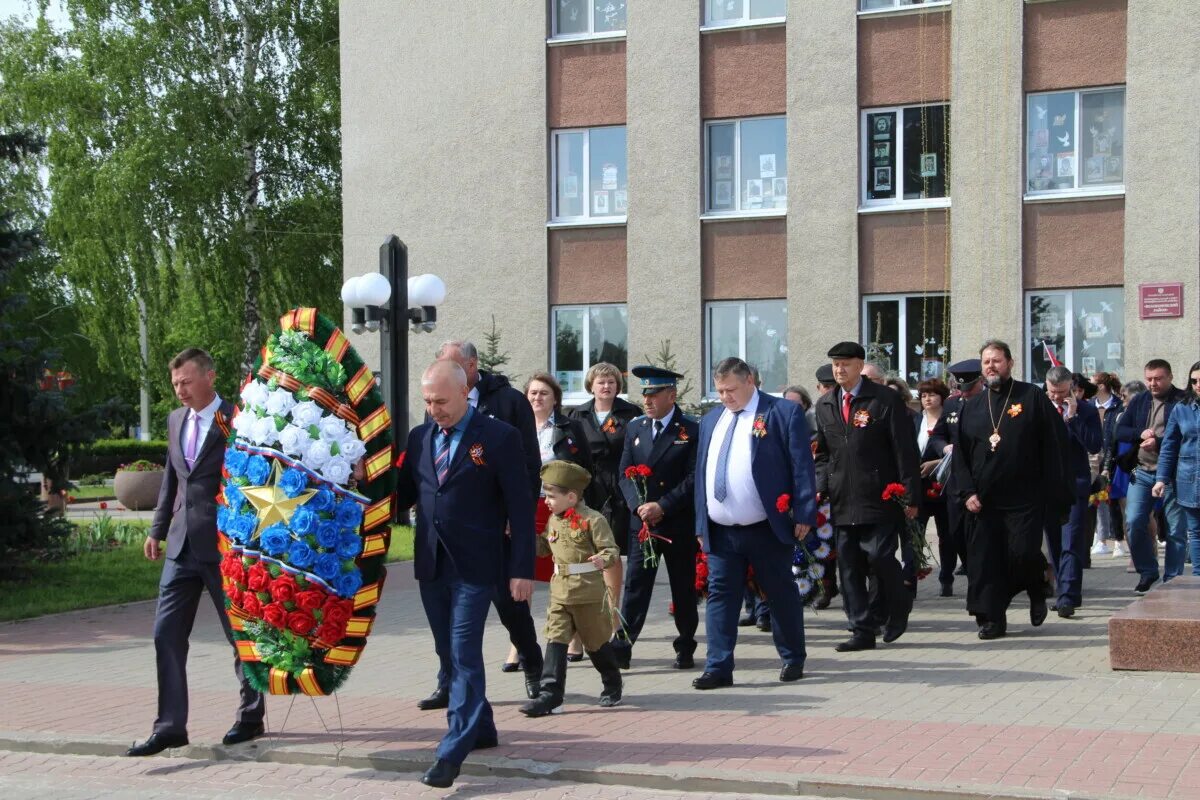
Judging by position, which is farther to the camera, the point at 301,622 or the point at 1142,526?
the point at 1142,526

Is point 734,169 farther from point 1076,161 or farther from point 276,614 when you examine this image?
point 276,614

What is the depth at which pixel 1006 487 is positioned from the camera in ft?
34.6

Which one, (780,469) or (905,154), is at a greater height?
(905,154)

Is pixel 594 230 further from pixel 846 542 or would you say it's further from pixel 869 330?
pixel 846 542

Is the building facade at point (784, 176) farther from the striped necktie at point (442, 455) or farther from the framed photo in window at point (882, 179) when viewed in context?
the striped necktie at point (442, 455)

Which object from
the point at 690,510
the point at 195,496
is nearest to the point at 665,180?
the point at 690,510

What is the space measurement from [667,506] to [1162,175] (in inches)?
544

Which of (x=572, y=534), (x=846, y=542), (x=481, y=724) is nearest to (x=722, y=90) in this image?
(x=846, y=542)

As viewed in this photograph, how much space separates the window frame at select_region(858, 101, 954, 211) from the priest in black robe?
11.8 metres

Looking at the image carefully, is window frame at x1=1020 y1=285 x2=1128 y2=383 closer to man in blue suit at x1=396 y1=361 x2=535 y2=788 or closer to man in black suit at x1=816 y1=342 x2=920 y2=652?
man in black suit at x1=816 y1=342 x2=920 y2=652

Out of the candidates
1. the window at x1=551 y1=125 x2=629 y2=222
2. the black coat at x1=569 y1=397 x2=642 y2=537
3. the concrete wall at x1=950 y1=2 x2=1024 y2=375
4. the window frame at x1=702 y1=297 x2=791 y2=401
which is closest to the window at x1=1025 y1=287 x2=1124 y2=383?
the concrete wall at x1=950 y1=2 x2=1024 y2=375

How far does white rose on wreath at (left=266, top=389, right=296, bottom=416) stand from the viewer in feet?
23.3

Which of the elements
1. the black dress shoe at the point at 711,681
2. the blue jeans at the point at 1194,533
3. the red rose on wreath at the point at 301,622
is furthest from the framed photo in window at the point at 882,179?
the red rose on wreath at the point at 301,622

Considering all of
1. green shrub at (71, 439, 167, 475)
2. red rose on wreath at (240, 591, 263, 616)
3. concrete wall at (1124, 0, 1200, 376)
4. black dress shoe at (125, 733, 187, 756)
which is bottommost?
green shrub at (71, 439, 167, 475)
